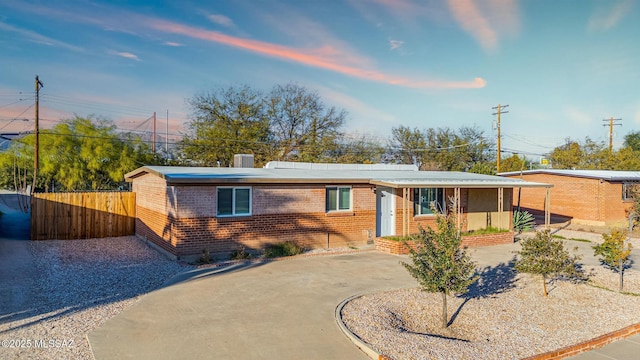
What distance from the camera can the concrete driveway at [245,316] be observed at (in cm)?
591

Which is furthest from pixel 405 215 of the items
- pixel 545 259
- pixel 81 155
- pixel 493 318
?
pixel 81 155

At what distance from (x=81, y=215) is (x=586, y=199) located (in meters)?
26.1

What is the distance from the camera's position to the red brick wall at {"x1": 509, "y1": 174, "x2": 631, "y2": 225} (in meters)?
22.8

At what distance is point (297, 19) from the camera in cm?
1680

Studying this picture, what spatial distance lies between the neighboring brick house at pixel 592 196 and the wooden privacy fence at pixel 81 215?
24000 mm

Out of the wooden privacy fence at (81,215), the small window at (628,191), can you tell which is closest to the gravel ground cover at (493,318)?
the wooden privacy fence at (81,215)

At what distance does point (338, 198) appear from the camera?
596 inches

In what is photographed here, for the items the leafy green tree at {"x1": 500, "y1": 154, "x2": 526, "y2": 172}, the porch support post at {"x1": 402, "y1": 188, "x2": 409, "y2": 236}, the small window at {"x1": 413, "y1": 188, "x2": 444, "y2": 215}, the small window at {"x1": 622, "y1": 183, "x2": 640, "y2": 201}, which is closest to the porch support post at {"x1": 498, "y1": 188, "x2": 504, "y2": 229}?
the small window at {"x1": 413, "y1": 188, "x2": 444, "y2": 215}

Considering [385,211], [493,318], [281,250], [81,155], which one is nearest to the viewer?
[493,318]

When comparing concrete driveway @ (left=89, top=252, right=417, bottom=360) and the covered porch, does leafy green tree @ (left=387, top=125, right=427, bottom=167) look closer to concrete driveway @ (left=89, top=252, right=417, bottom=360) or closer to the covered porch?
the covered porch

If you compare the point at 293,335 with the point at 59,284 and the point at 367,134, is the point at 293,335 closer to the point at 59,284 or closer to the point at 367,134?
the point at 59,284

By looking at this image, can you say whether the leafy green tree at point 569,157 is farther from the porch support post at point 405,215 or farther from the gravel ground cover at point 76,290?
the gravel ground cover at point 76,290

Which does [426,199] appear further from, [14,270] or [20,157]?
[20,157]

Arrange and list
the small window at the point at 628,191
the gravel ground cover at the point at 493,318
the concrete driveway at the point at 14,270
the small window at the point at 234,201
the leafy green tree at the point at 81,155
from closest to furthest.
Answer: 1. the gravel ground cover at the point at 493,318
2. the concrete driveway at the point at 14,270
3. the small window at the point at 234,201
4. the small window at the point at 628,191
5. the leafy green tree at the point at 81,155
